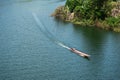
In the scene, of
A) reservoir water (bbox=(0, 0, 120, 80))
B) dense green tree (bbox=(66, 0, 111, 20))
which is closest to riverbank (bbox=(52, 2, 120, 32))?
dense green tree (bbox=(66, 0, 111, 20))

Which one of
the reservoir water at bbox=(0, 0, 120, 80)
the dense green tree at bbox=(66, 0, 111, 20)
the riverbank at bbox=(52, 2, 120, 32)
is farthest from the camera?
the dense green tree at bbox=(66, 0, 111, 20)

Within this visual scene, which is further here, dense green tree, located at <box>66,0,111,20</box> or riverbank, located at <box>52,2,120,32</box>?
dense green tree, located at <box>66,0,111,20</box>

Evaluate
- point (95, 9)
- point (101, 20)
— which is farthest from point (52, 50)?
point (95, 9)

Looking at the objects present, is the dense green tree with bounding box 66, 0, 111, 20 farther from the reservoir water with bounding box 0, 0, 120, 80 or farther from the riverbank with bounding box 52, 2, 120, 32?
the reservoir water with bounding box 0, 0, 120, 80

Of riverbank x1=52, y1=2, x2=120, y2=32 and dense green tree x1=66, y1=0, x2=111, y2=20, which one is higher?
dense green tree x1=66, y1=0, x2=111, y2=20

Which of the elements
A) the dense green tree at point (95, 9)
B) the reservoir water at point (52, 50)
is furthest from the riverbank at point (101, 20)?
the reservoir water at point (52, 50)

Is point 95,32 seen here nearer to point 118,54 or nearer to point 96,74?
point 118,54

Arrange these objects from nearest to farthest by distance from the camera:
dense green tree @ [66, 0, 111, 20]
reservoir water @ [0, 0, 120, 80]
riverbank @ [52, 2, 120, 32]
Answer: reservoir water @ [0, 0, 120, 80] < riverbank @ [52, 2, 120, 32] < dense green tree @ [66, 0, 111, 20]

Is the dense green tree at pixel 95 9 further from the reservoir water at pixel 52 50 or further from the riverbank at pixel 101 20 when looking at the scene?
the reservoir water at pixel 52 50

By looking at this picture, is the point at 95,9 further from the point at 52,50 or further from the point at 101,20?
the point at 52,50

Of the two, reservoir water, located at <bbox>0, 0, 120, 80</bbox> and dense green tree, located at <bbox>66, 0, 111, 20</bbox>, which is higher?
dense green tree, located at <bbox>66, 0, 111, 20</bbox>
